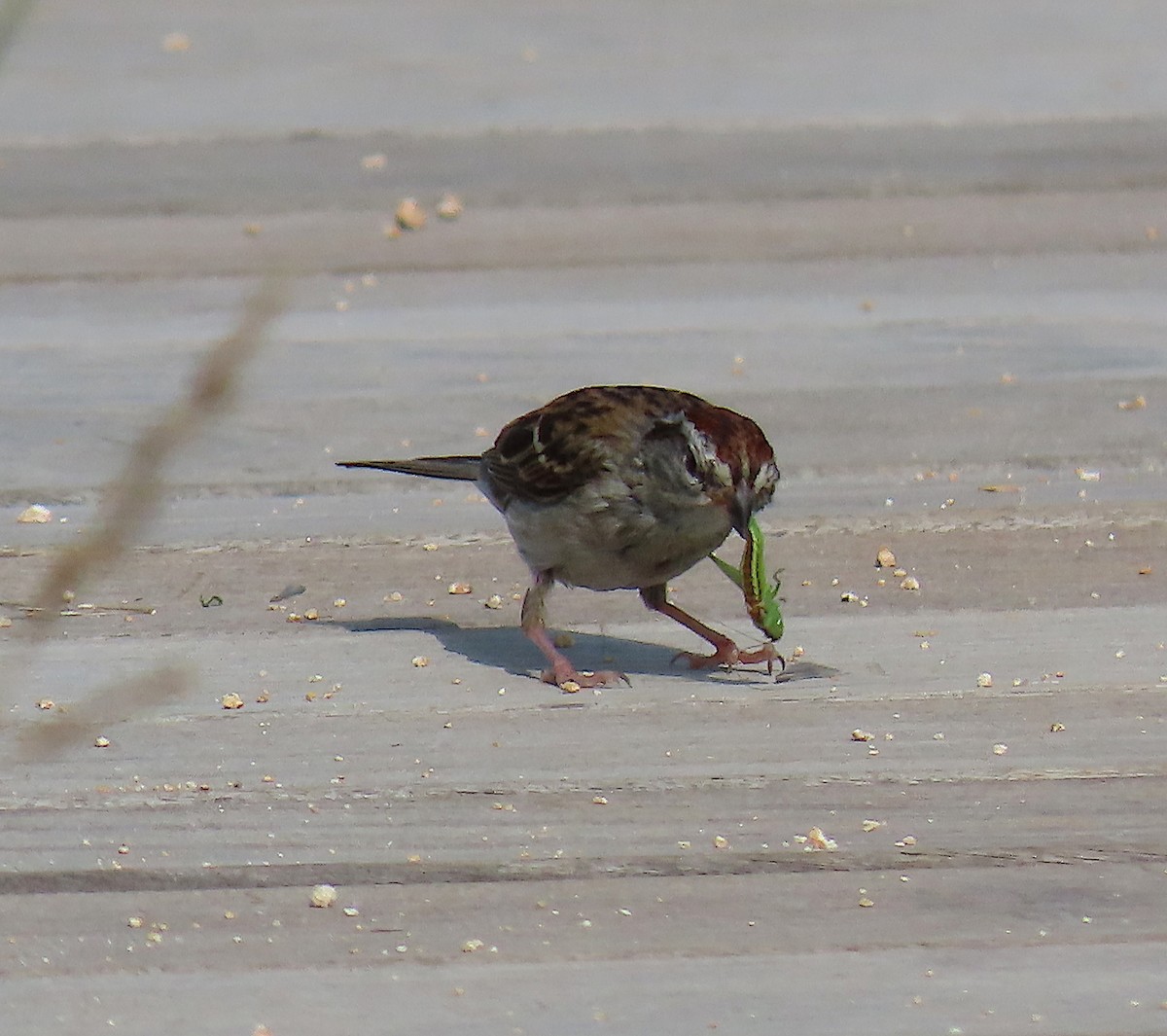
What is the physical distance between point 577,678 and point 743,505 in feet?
1.48

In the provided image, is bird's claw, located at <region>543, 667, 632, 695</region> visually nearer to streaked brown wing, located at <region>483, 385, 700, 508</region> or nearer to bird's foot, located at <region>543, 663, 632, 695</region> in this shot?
bird's foot, located at <region>543, 663, 632, 695</region>

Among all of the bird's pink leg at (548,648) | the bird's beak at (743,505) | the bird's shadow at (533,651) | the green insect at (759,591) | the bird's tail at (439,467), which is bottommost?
the bird's shadow at (533,651)

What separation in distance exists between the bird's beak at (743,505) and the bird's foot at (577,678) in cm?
34

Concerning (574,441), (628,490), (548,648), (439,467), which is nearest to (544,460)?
(574,441)

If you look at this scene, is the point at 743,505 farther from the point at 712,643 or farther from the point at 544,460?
the point at 544,460

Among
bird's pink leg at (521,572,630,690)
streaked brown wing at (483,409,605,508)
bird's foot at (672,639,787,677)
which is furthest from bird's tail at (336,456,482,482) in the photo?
bird's foot at (672,639,787,677)

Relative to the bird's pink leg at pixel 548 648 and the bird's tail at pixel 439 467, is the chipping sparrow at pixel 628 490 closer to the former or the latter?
the bird's pink leg at pixel 548 648

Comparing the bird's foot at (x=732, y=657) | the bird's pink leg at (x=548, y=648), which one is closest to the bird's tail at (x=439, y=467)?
the bird's pink leg at (x=548, y=648)

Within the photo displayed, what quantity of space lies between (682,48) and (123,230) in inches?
70.0

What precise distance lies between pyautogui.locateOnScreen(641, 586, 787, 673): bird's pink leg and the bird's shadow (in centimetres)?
2

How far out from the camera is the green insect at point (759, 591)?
3.82 meters

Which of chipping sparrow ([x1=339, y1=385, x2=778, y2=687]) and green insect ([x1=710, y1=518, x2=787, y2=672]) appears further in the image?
chipping sparrow ([x1=339, y1=385, x2=778, y2=687])

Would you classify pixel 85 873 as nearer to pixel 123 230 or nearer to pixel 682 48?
pixel 123 230

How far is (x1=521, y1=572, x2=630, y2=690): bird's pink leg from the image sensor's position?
3.74 meters
